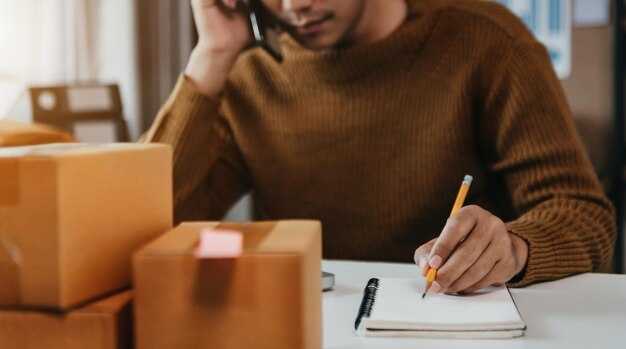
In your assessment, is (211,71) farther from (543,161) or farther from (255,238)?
(255,238)

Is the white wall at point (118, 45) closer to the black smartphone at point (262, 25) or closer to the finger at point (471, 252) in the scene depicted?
the black smartphone at point (262, 25)

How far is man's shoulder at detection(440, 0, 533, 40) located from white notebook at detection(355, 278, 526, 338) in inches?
25.3

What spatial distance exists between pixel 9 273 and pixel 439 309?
0.41 metres

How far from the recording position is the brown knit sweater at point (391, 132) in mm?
1253

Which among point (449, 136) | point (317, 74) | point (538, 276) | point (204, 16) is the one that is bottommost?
point (538, 276)

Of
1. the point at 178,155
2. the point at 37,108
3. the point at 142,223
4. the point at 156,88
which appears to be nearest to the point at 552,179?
the point at 178,155

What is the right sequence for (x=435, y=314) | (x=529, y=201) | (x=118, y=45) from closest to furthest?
1. (x=435, y=314)
2. (x=529, y=201)
3. (x=118, y=45)

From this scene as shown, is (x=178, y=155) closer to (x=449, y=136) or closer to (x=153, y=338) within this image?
(x=449, y=136)

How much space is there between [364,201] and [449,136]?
20 cm

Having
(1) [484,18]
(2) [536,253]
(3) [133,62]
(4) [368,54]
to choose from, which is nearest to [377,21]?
(4) [368,54]

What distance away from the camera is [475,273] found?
815mm

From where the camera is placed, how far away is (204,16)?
1.44 m

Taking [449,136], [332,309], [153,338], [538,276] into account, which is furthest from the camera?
[449,136]

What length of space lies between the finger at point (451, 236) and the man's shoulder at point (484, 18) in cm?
57
